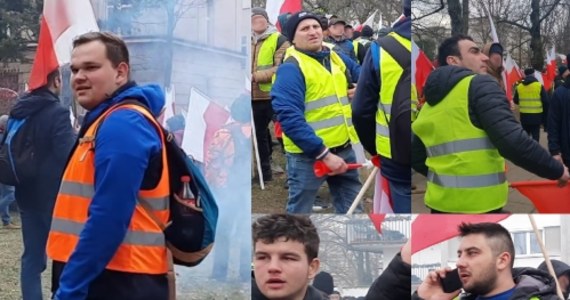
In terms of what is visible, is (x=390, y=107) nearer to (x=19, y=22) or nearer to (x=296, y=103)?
(x=296, y=103)

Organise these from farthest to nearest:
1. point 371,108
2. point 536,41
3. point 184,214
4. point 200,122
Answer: point 200,122
point 371,108
point 536,41
point 184,214

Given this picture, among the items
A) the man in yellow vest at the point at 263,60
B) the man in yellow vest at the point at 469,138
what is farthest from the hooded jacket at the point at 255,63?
the man in yellow vest at the point at 469,138

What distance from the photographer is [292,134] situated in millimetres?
4039

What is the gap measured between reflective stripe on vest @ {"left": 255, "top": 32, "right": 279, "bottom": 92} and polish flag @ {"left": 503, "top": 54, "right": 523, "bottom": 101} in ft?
3.40

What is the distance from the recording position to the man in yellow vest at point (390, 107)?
154 inches

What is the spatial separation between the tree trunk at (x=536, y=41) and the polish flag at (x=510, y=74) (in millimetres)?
76

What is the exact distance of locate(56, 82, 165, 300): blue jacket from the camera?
3070mm

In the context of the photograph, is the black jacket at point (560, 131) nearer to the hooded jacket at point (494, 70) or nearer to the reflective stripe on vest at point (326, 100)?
the hooded jacket at point (494, 70)

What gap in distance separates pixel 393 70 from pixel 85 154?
143 cm

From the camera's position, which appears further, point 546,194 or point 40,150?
point 40,150

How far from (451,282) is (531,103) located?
84 cm

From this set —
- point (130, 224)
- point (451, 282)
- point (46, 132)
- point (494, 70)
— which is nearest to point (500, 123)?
point (494, 70)

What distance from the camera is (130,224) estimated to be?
3225 mm

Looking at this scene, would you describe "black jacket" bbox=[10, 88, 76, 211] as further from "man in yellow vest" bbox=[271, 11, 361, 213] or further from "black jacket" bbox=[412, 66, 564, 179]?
"black jacket" bbox=[412, 66, 564, 179]
